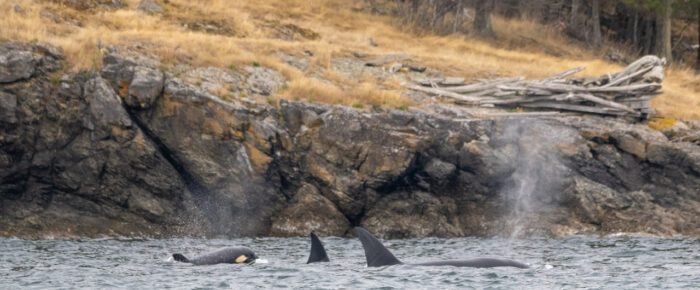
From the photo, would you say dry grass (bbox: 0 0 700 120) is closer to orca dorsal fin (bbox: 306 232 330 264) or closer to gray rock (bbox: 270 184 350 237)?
gray rock (bbox: 270 184 350 237)

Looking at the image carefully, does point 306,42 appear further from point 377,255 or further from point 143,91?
point 377,255

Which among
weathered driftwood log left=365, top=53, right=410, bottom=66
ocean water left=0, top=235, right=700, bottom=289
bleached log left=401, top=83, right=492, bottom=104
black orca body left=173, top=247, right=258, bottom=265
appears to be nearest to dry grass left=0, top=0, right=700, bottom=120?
weathered driftwood log left=365, top=53, right=410, bottom=66

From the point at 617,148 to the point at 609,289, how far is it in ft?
46.2

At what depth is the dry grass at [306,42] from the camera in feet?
88.5

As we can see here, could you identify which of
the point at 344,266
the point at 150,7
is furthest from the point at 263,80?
the point at 344,266

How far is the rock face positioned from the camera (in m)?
23.0

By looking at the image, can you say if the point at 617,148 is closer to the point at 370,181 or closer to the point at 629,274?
the point at 370,181

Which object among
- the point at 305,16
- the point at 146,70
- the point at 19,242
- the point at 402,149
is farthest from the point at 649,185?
the point at 305,16

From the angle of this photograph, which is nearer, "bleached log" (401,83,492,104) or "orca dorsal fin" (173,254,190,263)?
"orca dorsal fin" (173,254,190,263)

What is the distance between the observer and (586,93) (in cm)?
2895

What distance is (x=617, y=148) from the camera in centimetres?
2611

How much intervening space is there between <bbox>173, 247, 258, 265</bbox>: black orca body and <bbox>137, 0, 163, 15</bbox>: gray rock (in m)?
22.8

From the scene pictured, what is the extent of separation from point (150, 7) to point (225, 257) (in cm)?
2367

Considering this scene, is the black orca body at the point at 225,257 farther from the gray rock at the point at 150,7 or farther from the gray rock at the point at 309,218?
the gray rock at the point at 150,7
